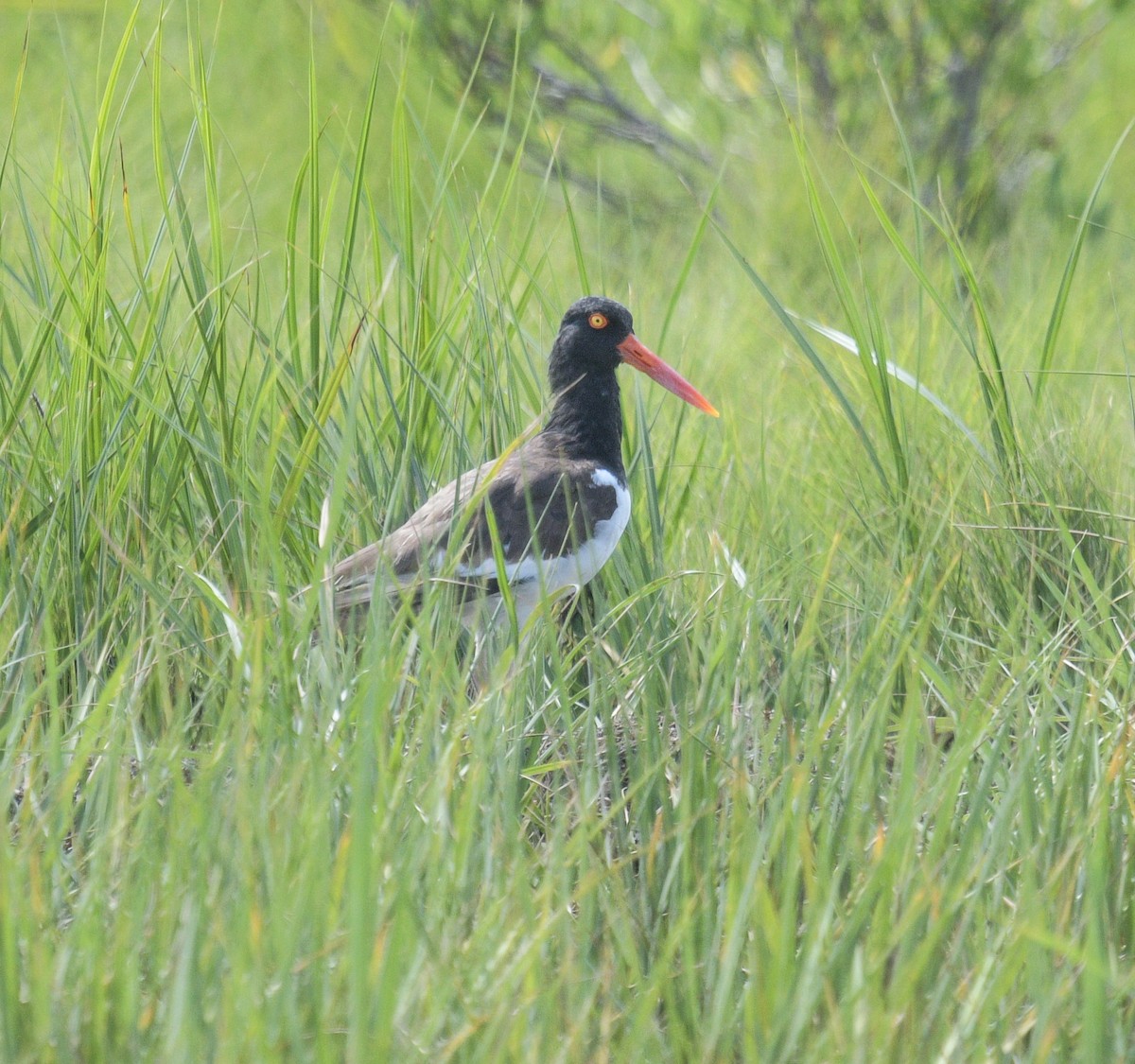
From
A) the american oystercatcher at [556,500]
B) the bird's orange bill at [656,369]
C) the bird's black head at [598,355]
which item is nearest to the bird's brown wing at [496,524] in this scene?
the american oystercatcher at [556,500]

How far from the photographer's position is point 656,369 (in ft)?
9.87

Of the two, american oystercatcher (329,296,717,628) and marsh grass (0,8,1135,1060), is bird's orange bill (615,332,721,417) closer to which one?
american oystercatcher (329,296,717,628)

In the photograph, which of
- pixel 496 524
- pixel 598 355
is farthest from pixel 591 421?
pixel 496 524

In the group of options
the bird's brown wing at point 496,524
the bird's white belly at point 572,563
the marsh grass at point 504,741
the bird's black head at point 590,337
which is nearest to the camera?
the marsh grass at point 504,741

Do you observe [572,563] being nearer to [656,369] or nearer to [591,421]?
[591,421]

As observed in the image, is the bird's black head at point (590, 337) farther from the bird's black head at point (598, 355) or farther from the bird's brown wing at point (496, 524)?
the bird's brown wing at point (496, 524)

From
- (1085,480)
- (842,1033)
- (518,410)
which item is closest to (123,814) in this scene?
(842,1033)

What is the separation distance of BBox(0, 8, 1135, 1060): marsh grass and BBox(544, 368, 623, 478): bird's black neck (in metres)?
0.07

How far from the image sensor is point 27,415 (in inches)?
96.6

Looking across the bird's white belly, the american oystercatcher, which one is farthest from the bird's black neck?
the bird's white belly

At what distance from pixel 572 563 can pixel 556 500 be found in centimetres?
15

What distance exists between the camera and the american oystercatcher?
2.39 m

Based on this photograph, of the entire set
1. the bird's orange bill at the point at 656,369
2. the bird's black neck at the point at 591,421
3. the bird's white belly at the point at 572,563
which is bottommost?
the bird's white belly at the point at 572,563

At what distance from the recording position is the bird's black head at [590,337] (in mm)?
2930
